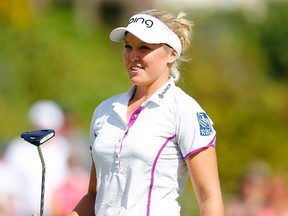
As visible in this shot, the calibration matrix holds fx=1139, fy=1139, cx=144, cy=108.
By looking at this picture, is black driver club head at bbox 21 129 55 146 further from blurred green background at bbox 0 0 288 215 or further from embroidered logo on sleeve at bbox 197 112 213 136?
blurred green background at bbox 0 0 288 215

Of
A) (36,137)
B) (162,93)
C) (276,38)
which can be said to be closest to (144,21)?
(162,93)

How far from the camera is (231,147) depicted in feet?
64.0

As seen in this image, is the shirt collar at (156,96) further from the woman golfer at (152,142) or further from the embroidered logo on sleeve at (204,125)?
the embroidered logo on sleeve at (204,125)

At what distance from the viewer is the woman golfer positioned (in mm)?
5504

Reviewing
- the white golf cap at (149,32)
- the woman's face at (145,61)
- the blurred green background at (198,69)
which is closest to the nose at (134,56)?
the woman's face at (145,61)

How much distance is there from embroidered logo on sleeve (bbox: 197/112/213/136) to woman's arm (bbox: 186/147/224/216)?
0.27 ft

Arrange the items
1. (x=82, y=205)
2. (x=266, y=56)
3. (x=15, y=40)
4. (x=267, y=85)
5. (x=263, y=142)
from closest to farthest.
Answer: (x=82, y=205)
(x=263, y=142)
(x=15, y=40)
(x=267, y=85)
(x=266, y=56)

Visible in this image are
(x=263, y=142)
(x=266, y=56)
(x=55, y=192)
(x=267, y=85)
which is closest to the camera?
(x=55, y=192)

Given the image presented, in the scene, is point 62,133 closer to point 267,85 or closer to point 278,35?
point 267,85

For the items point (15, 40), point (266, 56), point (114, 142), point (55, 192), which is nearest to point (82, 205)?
point (114, 142)

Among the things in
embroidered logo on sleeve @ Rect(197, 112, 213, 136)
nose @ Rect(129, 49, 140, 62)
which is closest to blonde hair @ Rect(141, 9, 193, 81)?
nose @ Rect(129, 49, 140, 62)

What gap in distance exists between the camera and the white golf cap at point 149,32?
18.5 feet

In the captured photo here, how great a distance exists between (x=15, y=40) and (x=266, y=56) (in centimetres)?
1067

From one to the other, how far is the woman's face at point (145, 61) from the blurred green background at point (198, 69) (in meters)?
7.74
